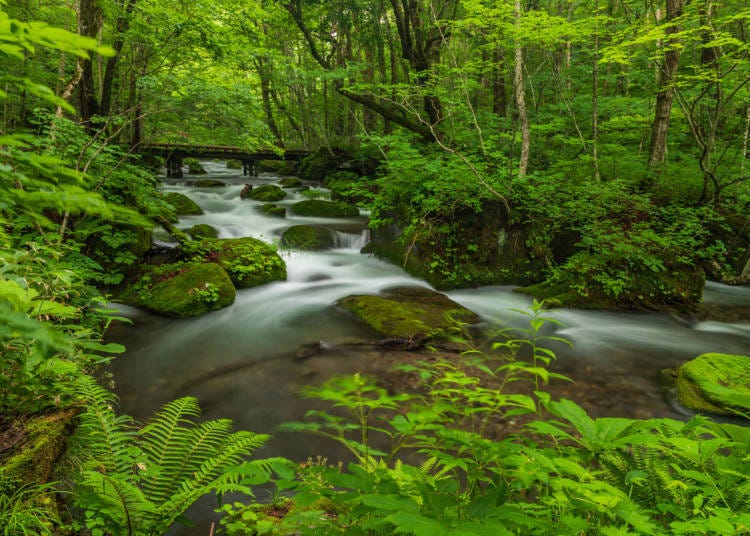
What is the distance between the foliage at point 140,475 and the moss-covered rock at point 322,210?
1152cm

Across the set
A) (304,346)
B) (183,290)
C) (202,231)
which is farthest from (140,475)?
(202,231)

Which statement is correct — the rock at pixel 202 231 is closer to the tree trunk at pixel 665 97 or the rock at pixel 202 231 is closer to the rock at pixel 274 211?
the rock at pixel 274 211

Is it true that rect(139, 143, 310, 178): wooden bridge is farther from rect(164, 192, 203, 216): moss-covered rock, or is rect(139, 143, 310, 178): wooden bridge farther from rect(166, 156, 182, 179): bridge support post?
rect(164, 192, 203, 216): moss-covered rock

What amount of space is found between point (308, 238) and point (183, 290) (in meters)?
4.60

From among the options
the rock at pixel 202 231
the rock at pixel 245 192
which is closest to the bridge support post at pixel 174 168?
the rock at pixel 245 192

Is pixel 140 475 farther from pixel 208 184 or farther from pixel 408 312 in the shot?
pixel 208 184

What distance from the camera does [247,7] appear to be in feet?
31.9

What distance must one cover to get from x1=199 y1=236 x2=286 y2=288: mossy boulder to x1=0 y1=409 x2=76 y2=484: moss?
6.11m

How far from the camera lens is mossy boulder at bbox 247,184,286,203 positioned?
1567 cm

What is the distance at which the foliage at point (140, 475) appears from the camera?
1.65 metres

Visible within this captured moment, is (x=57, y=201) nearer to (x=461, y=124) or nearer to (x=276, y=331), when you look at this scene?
(x=276, y=331)

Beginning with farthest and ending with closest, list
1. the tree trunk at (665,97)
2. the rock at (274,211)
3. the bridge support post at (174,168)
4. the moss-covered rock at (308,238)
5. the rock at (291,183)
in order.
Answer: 1. the bridge support post at (174,168)
2. the rock at (291,183)
3. the rock at (274,211)
4. the moss-covered rock at (308,238)
5. the tree trunk at (665,97)

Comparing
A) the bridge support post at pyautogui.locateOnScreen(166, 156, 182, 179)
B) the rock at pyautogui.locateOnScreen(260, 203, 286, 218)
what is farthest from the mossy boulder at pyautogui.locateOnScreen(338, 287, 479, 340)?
the bridge support post at pyautogui.locateOnScreen(166, 156, 182, 179)

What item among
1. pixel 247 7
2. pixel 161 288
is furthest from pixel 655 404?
pixel 247 7
